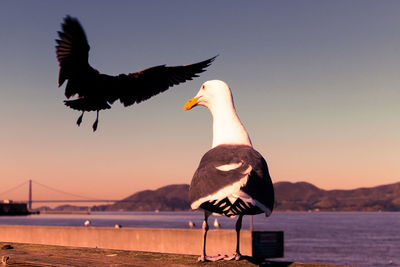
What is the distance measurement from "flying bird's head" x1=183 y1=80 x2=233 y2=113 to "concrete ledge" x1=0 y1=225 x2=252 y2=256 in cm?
980

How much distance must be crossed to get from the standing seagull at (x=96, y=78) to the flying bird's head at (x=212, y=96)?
6.33 feet

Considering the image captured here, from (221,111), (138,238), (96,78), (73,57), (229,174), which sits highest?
(73,57)

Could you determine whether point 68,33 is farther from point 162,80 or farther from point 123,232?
point 123,232

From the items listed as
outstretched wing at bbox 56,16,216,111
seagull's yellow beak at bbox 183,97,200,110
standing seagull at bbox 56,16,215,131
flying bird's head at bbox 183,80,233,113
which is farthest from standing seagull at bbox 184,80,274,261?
outstretched wing at bbox 56,16,216,111

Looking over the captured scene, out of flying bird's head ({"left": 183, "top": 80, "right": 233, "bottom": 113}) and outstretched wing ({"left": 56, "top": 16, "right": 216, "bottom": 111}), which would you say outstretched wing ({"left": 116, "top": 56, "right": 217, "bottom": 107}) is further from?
flying bird's head ({"left": 183, "top": 80, "right": 233, "bottom": 113})

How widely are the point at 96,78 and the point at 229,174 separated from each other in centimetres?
423

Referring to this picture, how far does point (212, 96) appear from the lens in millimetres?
5895

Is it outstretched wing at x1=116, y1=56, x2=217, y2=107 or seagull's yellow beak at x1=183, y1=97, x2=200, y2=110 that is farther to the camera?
outstretched wing at x1=116, y1=56, x2=217, y2=107

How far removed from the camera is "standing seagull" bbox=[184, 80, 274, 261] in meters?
4.68

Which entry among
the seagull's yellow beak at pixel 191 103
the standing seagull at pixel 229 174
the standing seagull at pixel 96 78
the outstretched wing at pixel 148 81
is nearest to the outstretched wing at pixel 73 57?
the standing seagull at pixel 96 78

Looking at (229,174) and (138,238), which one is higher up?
(229,174)

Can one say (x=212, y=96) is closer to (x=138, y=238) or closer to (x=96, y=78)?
(x=96, y=78)

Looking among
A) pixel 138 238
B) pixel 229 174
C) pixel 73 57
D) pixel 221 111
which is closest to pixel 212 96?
pixel 221 111

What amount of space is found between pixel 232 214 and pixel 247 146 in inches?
36.1
